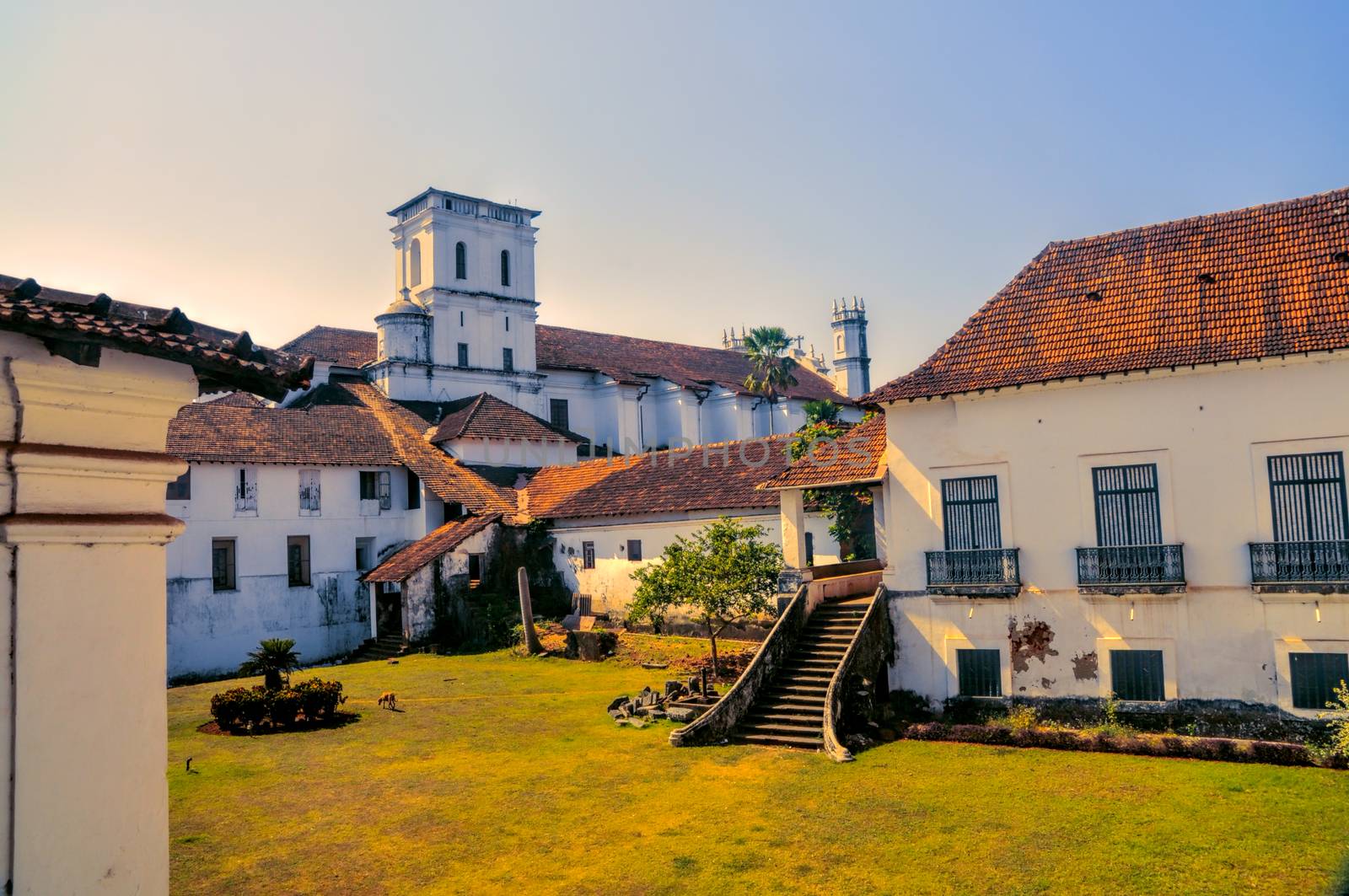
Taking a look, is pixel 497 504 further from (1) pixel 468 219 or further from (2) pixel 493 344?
(1) pixel 468 219

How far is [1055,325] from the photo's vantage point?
18.4 meters

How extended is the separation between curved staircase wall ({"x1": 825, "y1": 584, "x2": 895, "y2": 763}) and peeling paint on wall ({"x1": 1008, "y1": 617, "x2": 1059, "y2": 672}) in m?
2.22

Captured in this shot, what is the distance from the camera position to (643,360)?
178ft

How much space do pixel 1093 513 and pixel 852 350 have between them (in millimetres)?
49623

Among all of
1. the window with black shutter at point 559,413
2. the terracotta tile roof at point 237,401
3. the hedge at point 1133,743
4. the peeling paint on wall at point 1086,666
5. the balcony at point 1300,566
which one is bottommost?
the hedge at point 1133,743

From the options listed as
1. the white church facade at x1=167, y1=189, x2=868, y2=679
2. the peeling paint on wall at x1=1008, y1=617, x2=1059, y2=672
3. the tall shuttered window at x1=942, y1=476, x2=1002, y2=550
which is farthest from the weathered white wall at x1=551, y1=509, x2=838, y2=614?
the peeling paint on wall at x1=1008, y1=617, x2=1059, y2=672

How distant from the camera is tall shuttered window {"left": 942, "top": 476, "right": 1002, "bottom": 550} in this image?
58.5ft

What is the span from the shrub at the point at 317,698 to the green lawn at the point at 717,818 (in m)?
1.16

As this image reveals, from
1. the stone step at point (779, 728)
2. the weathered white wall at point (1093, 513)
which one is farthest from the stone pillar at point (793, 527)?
the stone step at point (779, 728)

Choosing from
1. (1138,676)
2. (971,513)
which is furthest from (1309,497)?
(971,513)

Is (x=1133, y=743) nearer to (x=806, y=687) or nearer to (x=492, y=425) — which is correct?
(x=806, y=687)

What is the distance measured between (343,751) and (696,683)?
6.80m

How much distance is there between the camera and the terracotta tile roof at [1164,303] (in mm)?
16094

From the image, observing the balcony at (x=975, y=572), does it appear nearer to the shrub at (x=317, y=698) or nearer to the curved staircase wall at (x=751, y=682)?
the curved staircase wall at (x=751, y=682)
